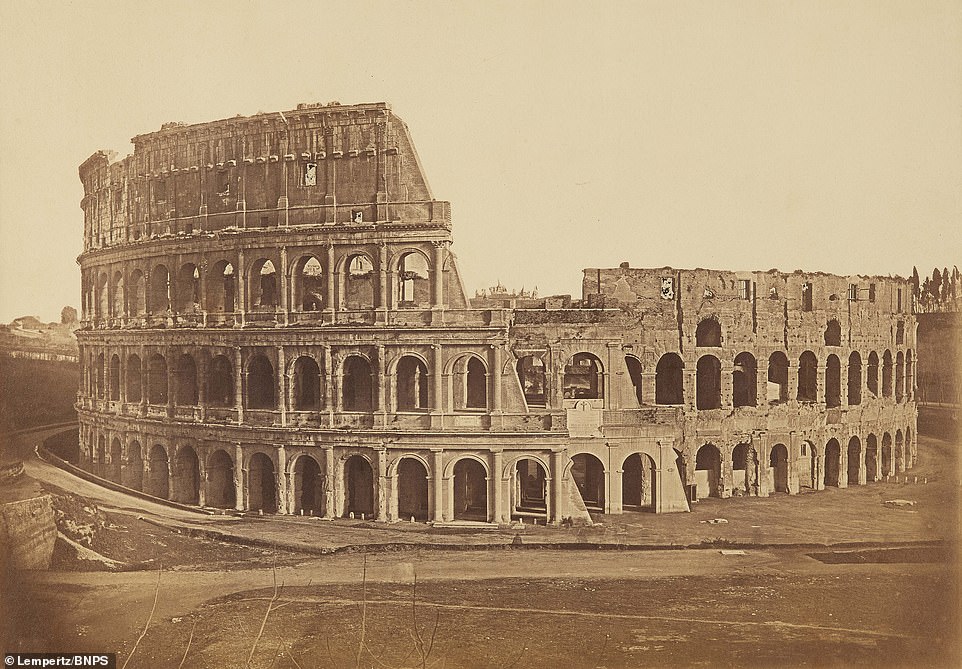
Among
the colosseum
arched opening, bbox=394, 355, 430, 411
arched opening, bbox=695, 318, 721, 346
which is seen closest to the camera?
the colosseum

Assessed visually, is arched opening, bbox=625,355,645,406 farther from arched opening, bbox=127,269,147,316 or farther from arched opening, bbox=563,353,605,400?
arched opening, bbox=127,269,147,316

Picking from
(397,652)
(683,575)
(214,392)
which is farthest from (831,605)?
(214,392)

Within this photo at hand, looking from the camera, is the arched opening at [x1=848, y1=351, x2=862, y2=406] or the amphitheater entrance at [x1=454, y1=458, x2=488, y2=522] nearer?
the amphitheater entrance at [x1=454, y1=458, x2=488, y2=522]

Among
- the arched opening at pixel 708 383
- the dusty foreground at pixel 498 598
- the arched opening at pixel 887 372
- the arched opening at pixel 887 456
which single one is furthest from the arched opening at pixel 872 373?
the dusty foreground at pixel 498 598

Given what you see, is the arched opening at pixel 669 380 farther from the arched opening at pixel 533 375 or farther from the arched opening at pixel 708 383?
the arched opening at pixel 533 375

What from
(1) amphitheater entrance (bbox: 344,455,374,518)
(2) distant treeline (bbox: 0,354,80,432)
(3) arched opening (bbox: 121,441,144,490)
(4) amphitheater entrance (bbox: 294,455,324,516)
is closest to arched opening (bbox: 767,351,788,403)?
(1) amphitheater entrance (bbox: 344,455,374,518)

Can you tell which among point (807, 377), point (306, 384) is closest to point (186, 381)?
point (306, 384)

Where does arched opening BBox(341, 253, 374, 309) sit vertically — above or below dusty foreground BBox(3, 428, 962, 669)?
above
